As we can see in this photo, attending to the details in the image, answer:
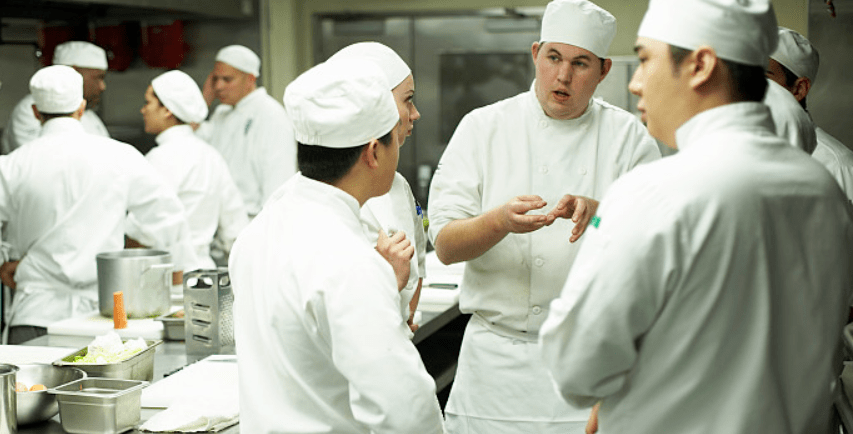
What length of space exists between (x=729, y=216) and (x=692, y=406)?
0.28 m

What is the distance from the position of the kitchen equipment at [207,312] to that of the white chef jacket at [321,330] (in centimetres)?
102

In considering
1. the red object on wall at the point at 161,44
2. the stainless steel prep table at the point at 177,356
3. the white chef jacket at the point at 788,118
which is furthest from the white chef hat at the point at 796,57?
the red object on wall at the point at 161,44

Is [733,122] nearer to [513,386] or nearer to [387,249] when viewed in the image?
[387,249]

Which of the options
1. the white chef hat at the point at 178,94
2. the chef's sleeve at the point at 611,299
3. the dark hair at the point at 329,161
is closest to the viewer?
the chef's sleeve at the point at 611,299

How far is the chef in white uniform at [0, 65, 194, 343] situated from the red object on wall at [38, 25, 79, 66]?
1.85 meters

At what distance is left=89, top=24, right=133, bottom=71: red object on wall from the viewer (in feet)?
18.6

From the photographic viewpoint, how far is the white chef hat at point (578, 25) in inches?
85.8

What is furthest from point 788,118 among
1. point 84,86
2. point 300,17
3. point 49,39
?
point 300,17

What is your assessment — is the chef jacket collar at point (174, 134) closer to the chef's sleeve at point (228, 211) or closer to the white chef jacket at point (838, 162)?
the chef's sleeve at point (228, 211)

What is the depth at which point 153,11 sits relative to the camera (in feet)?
18.4

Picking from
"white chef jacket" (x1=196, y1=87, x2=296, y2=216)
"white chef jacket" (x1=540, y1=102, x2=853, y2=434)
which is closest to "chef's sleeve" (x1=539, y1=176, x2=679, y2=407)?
"white chef jacket" (x1=540, y1=102, x2=853, y2=434)

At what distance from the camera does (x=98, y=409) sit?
183 centimetres

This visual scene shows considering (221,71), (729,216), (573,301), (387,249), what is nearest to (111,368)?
(387,249)

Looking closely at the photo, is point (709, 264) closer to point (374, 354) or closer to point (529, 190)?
point (374, 354)
